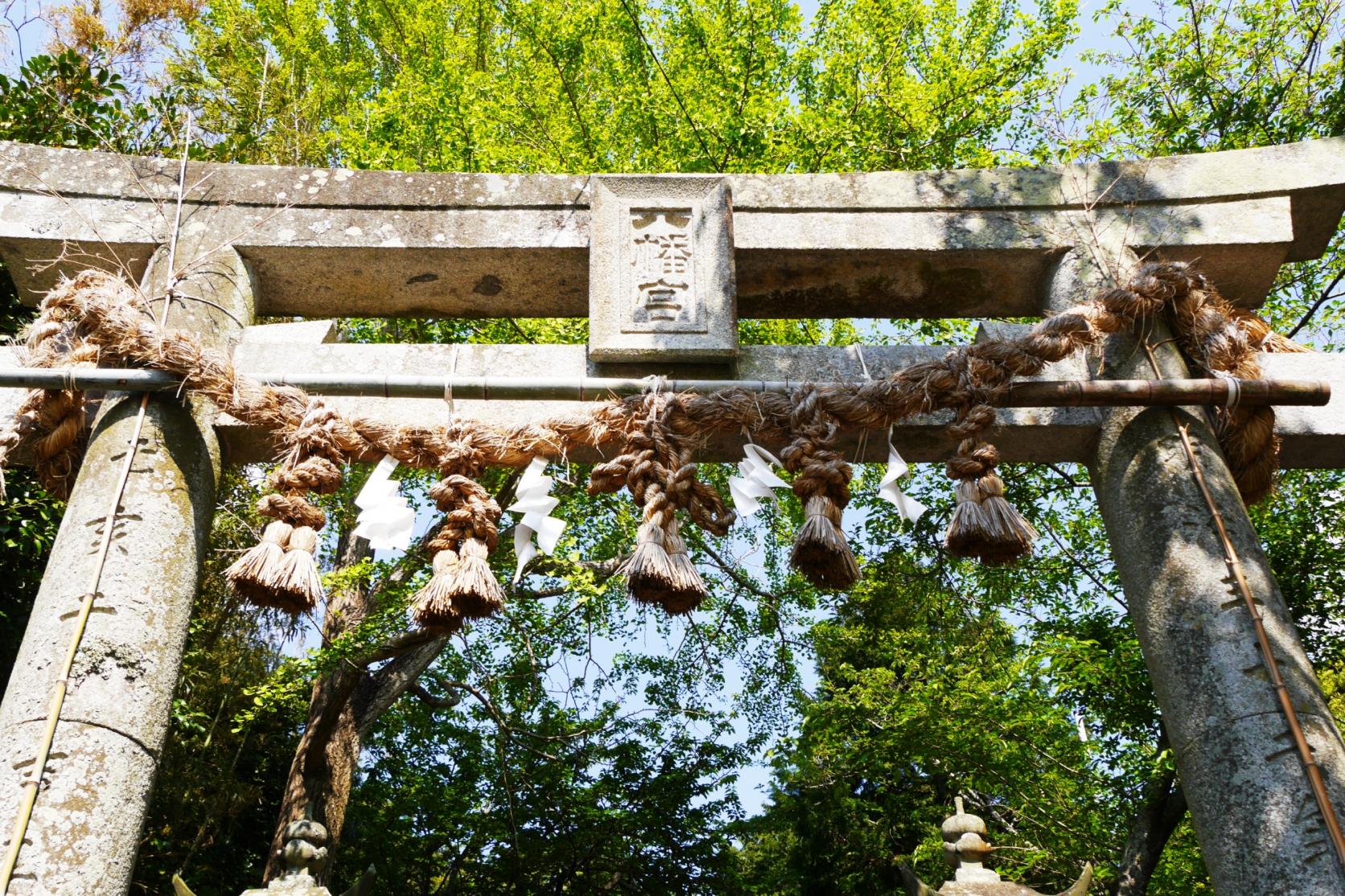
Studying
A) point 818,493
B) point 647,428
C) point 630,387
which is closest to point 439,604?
point 647,428

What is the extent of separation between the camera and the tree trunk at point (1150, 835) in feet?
23.7

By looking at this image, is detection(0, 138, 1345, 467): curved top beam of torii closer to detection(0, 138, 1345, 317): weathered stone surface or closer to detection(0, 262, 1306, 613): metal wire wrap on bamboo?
detection(0, 138, 1345, 317): weathered stone surface

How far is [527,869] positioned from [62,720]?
268 inches

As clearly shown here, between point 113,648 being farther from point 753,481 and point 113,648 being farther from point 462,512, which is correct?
point 753,481

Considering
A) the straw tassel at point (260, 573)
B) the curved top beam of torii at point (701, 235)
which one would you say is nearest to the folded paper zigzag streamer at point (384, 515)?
the straw tassel at point (260, 573)

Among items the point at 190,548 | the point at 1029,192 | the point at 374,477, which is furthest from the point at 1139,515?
the point at 190,548

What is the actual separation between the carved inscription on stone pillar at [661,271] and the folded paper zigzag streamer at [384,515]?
84 cm

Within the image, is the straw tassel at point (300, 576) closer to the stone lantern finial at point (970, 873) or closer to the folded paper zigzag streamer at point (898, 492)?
the folded paper zigzag streamer at point (898, 492)

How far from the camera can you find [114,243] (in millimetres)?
3898

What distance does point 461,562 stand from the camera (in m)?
3.18

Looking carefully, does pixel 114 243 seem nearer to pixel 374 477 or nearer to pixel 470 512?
pixel 374 477

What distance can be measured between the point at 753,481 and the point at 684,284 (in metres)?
0.88

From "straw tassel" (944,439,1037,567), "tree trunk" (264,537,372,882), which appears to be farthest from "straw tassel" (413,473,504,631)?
"tree trunk" (264,537,372,882)

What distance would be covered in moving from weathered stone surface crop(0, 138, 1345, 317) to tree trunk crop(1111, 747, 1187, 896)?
14.3 feet
